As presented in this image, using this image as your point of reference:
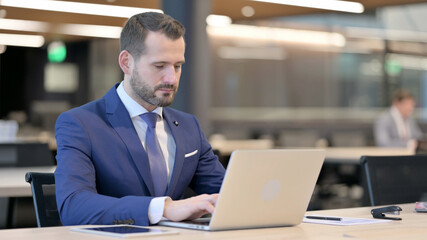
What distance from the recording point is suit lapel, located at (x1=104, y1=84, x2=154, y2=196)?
7.72 feet

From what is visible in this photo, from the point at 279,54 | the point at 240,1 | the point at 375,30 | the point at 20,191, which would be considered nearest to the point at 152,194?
the point at 20,191

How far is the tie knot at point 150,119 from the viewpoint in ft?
8.20

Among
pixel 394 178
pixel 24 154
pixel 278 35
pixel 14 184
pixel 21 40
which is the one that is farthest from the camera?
pixel 21 40

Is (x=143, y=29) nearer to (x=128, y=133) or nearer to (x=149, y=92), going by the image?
(x=149, y=92)

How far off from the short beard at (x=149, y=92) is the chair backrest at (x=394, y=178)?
1033 mm

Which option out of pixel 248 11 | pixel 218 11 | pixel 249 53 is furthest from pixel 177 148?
pixel 249 53

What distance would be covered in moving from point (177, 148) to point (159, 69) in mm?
311

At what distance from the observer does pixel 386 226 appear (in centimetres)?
210

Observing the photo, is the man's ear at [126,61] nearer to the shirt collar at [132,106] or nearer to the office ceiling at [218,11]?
the shirt collar at [132,106]

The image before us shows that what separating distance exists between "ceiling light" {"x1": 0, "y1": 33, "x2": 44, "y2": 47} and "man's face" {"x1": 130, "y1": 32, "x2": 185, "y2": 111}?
12.7m

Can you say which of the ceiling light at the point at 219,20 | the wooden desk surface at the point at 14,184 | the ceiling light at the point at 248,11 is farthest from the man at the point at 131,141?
the ceiling light at the point at 219,20

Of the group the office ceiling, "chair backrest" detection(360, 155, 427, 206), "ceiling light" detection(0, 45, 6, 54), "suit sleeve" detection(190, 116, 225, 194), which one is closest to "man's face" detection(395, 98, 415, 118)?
the office ceiling

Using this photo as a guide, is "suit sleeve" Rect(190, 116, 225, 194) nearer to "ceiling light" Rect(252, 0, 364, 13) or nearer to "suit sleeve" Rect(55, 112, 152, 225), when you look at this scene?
"suit sleeve" Rect(55, 112, 152, 225)

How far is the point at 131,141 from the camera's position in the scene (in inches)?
93.3
